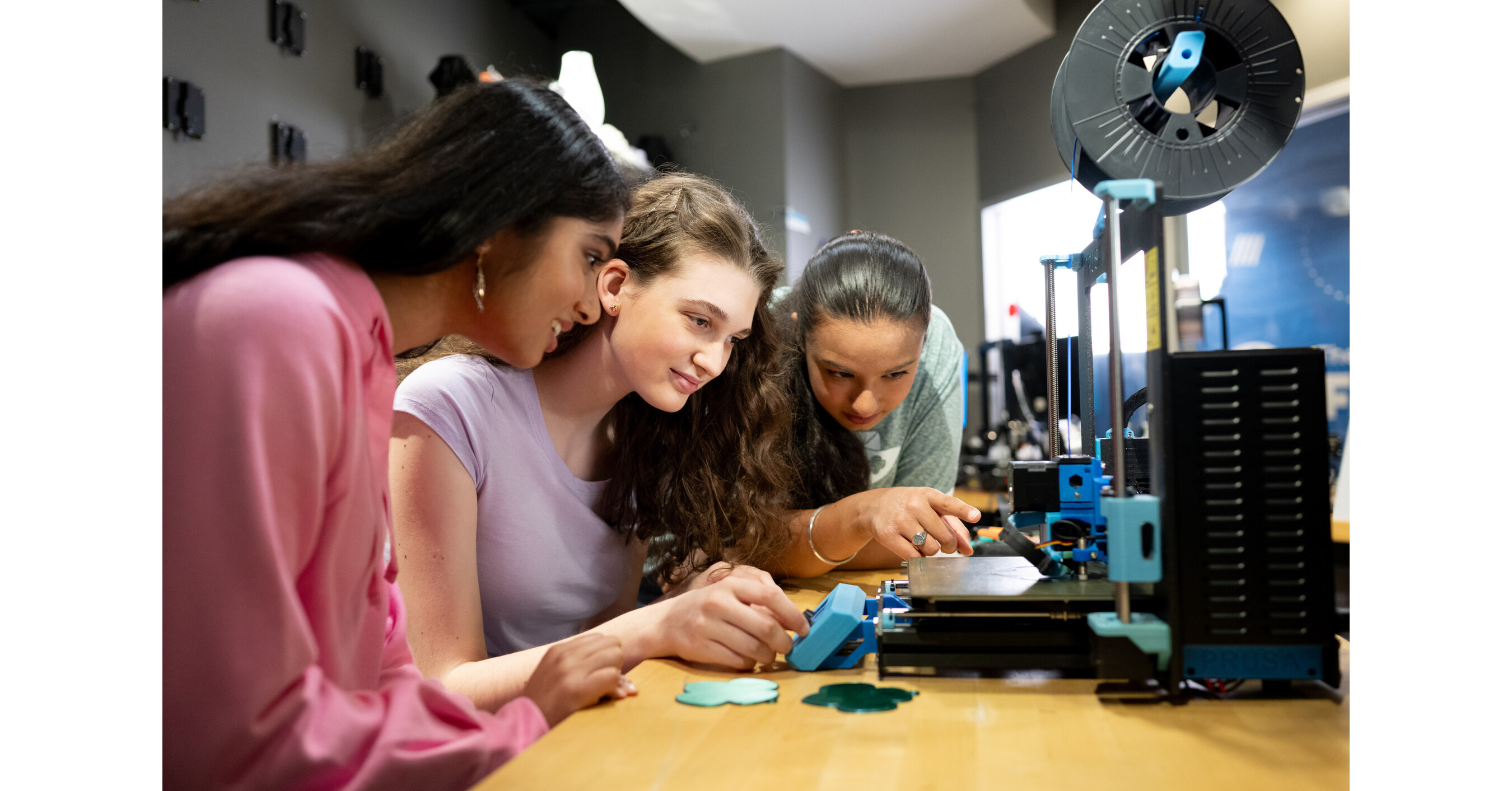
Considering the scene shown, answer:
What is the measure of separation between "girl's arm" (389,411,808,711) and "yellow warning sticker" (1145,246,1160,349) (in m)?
0.49

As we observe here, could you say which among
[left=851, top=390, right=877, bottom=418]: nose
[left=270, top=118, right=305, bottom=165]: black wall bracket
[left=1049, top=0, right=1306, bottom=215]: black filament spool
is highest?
[left=270, top=118, right=305, bottom=165]: black wall bracket

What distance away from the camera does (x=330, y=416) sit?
2.41ft

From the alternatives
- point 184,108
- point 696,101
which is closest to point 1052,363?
point 184,108

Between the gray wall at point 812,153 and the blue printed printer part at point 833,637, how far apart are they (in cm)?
350

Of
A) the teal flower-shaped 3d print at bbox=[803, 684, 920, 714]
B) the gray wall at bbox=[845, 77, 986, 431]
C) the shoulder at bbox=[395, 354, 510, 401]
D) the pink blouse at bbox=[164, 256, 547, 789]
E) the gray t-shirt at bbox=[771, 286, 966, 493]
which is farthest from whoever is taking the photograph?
the gray wall at bbox=[845, 77, 986, 431]

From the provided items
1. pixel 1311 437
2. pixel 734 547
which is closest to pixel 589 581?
pixel 734 547

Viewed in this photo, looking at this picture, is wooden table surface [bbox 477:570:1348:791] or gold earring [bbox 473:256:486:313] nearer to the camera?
wooden table surface [bbox 477:570:1348:791]

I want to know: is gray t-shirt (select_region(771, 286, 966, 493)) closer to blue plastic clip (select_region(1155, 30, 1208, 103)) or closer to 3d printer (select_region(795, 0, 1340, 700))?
3d printer (select_region(795, 0, 1340, 700))

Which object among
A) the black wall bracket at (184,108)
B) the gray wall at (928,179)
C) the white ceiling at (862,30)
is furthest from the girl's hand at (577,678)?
the gray wall at (928,179)

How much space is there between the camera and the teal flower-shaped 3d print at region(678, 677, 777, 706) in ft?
3.03

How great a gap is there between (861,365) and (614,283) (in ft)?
1.90

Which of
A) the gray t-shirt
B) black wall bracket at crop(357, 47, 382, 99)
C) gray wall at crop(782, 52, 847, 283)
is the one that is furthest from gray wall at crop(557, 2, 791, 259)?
the gray t-shirt
